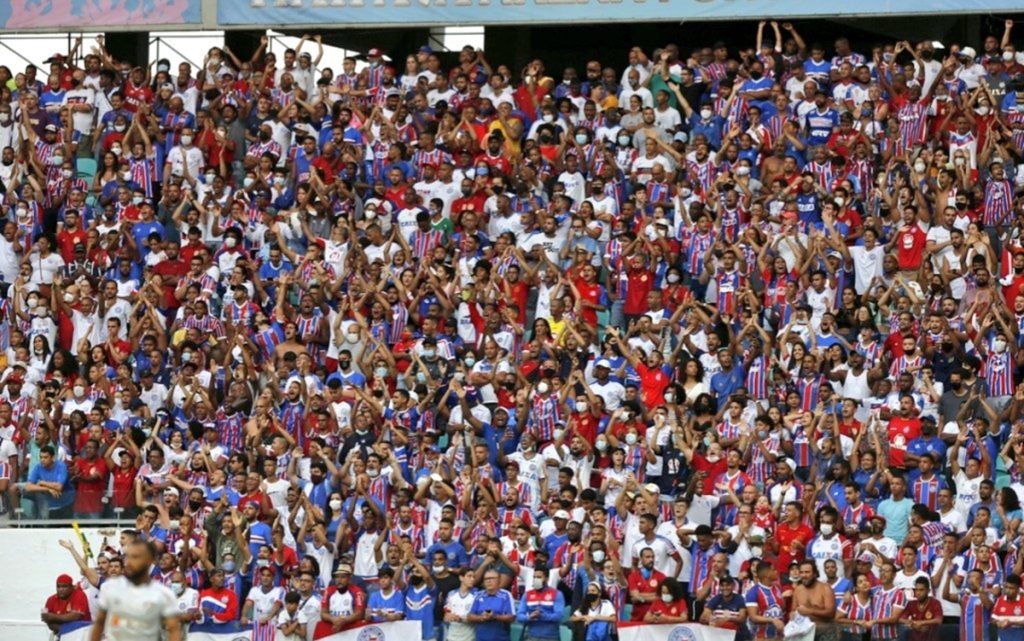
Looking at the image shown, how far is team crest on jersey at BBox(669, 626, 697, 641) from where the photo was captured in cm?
2323

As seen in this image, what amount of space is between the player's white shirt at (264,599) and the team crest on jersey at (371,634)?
1.05m

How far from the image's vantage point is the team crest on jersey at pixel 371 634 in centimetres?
2391

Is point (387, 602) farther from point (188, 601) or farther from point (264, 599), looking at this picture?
point (188, 601)

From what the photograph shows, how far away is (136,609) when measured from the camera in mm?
15938

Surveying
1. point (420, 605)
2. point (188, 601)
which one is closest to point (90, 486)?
point (188, 601)

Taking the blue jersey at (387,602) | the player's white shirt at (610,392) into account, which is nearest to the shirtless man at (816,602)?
the blue jersey at (387,602)

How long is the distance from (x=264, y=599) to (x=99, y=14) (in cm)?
1294

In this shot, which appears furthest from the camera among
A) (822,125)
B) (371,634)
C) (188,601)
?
(822,125)

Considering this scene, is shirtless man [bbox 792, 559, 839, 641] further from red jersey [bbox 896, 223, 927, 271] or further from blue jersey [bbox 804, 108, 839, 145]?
blue jersey [bbox 804, 108, 839, 145]

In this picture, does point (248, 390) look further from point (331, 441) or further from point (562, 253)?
point (562, 253)

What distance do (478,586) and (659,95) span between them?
9239 mm

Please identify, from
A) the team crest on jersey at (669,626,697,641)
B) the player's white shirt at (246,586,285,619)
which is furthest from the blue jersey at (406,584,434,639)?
the team crest on jersey at (669,626,697,641)

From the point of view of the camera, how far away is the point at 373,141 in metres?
32.2

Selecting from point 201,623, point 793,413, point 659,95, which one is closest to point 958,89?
point 659,95
